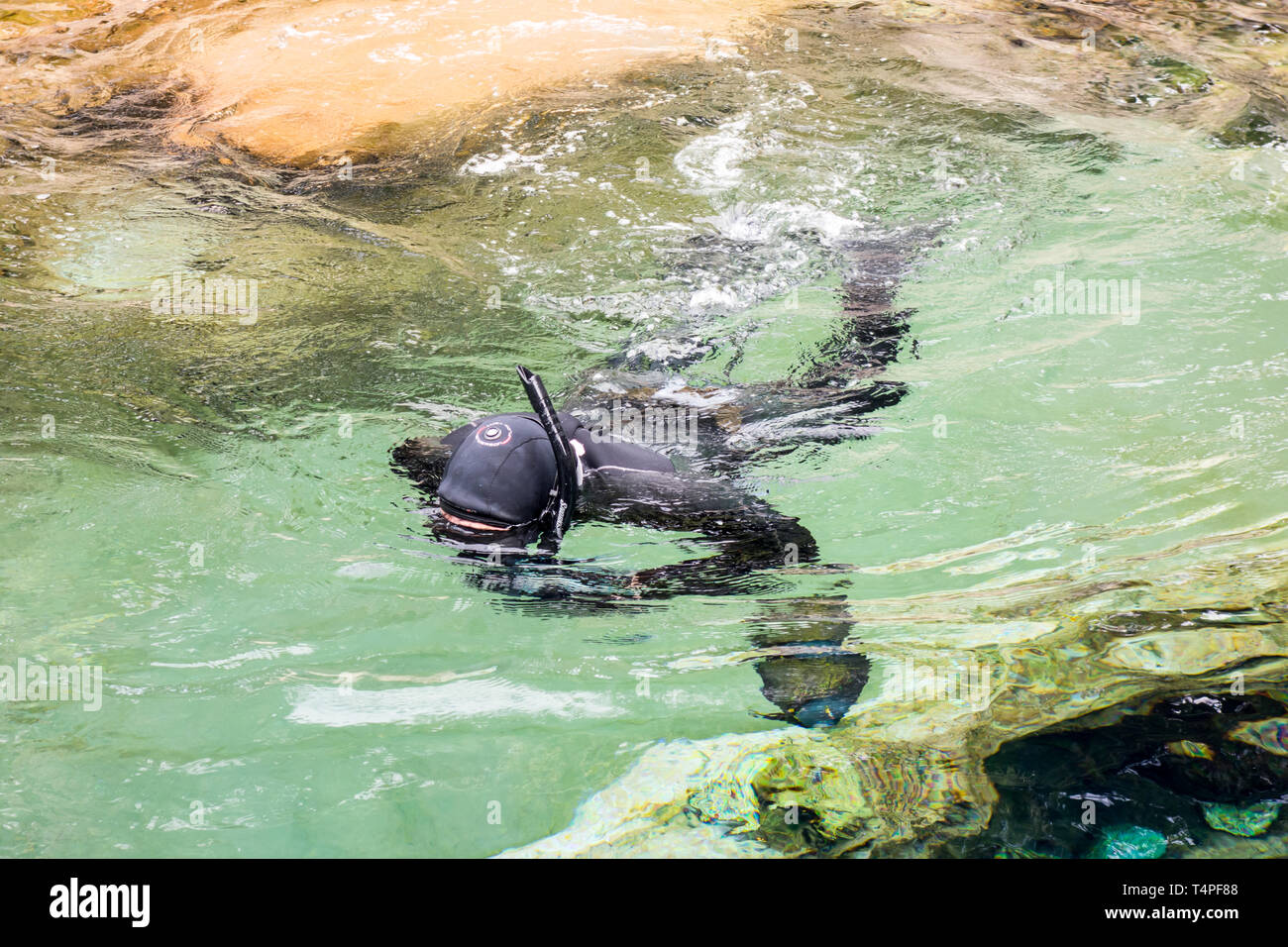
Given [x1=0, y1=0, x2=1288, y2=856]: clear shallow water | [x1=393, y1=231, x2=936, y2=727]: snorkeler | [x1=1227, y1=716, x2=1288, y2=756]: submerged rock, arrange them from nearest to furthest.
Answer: [x1=1227, y1=716, x2=1288, y2=756]: submerged rock
[x1=0, y1=0, x2=1288, y2=856]: clear shallow water
[x1=393, y1=231, x2=936, y2=727]: snorkeler

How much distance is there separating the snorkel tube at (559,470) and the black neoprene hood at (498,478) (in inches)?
1.8

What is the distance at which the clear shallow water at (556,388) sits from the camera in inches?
117

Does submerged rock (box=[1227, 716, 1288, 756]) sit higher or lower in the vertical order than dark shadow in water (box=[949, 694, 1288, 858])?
higher

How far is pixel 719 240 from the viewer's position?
263 inches

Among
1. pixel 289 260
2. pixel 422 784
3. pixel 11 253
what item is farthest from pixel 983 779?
pixel 11 253

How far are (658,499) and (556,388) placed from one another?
157cm

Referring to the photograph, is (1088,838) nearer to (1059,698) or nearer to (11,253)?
(1059,698)

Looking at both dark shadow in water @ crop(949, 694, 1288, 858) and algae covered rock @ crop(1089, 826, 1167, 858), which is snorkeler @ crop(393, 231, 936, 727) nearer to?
dark shadow in water @ crop(949, 694, 1288, 858)

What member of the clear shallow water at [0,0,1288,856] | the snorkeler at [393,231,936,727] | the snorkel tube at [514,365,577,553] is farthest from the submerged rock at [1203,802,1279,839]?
the snorkel tube at [514,365,577,553]

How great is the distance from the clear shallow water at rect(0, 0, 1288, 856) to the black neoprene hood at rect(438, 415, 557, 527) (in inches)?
15.8

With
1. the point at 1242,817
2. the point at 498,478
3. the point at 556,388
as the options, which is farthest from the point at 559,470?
the point at 1242,817

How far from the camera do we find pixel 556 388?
525 cm

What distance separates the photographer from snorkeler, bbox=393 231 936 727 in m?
3.38

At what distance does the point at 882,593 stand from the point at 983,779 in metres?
1.11
